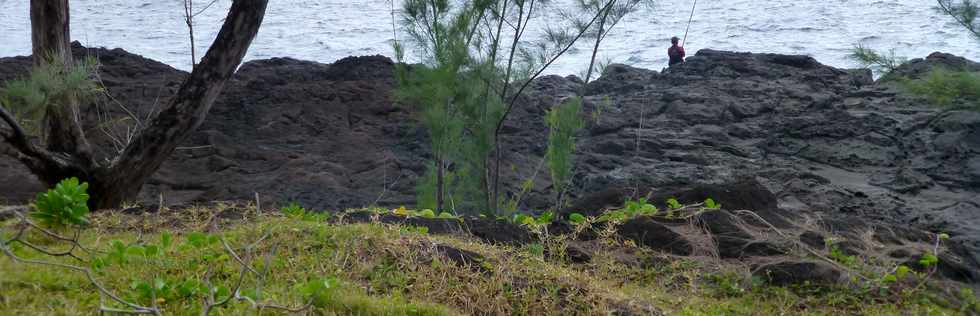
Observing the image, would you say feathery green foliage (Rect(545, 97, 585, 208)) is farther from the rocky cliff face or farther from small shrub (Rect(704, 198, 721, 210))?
small shrub (Rect(704, 198, 721, 210))

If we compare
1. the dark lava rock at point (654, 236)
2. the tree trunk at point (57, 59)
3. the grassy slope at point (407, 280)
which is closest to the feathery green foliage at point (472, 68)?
the dark lava rock at point (654, 236)

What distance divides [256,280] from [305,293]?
1.38 ft

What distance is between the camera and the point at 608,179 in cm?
938

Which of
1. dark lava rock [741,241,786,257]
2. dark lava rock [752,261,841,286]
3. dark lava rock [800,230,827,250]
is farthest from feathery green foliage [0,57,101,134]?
dark lava rock [800,230,827,250]

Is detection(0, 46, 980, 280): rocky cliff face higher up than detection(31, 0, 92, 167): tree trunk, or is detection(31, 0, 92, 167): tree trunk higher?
detection(31, 0, 92, 167): tree trunk

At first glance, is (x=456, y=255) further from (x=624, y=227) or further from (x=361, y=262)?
(x=624, y=227)

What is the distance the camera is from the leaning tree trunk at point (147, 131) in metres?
6.00

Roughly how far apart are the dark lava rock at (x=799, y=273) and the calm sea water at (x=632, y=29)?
1283 cm

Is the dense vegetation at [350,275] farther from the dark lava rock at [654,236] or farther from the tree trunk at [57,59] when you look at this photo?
the tree trunk at [57,59]

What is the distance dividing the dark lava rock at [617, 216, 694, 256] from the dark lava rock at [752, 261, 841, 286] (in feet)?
1.69

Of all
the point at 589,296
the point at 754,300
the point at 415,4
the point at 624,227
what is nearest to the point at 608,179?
the point at 415,4

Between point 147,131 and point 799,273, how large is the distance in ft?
13.8

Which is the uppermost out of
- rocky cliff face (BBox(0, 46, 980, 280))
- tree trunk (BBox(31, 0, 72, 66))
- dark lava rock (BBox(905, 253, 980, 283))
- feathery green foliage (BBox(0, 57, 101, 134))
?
tree trunk (BBox(31, 0, 72, 66))

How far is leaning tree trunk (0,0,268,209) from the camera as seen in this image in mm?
6000
